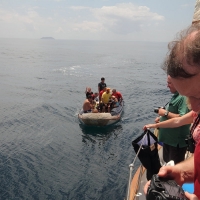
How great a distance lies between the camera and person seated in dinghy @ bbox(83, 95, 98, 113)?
17.5m

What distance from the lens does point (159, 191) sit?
1.82 meters

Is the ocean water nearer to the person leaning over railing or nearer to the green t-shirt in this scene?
the green t-shirt

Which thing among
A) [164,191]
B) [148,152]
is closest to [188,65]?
[164,191]

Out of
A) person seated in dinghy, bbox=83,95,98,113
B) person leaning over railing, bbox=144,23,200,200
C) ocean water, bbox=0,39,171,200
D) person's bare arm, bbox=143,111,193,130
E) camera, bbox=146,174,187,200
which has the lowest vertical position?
ocean water, bbox=0,39,171,200

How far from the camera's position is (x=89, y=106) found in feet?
58.6

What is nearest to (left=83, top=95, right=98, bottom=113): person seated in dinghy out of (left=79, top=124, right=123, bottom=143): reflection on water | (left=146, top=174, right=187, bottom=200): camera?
(left=79, top=124, right=123, bottom=143): reflection on water

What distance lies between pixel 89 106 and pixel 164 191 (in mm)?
16123

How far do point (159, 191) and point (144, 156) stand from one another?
2.61 metres

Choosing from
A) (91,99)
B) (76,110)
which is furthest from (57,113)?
(91,99)

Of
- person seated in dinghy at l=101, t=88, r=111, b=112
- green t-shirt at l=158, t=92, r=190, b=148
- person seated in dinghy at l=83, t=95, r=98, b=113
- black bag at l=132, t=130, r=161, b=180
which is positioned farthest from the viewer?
person seated in dinghy at l=101, t=88, r=111, b=112

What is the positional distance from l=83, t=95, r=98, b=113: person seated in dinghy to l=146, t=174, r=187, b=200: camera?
51.2 feet

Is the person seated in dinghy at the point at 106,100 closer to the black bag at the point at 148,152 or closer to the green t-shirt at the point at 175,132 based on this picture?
the green t-shirt at the point at 175,132

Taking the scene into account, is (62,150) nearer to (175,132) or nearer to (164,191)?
(175,132)

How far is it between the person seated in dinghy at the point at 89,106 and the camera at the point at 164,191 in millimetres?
15603
